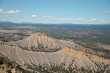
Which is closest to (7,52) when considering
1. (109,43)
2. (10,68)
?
(10,68)

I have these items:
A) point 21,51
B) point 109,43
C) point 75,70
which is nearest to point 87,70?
point 75,70

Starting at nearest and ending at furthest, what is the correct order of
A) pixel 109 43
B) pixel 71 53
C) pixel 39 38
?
pixel 71 53
pixel 39 38
pixel 109 43

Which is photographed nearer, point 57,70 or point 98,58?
point 57,70

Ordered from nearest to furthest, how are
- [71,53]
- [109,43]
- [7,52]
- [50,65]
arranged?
[7,52] < [50,65] < [71,53] < [109,43]

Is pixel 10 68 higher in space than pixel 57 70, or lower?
higher

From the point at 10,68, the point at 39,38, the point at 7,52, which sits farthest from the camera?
the point at 39,38

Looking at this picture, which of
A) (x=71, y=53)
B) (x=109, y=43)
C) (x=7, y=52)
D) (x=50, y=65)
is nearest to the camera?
(x=7, y=52)

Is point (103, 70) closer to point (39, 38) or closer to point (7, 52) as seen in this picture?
point (7, 52)

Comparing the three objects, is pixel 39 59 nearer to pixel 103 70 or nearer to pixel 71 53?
pixel 71 53

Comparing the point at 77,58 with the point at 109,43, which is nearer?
the point at 77,58
